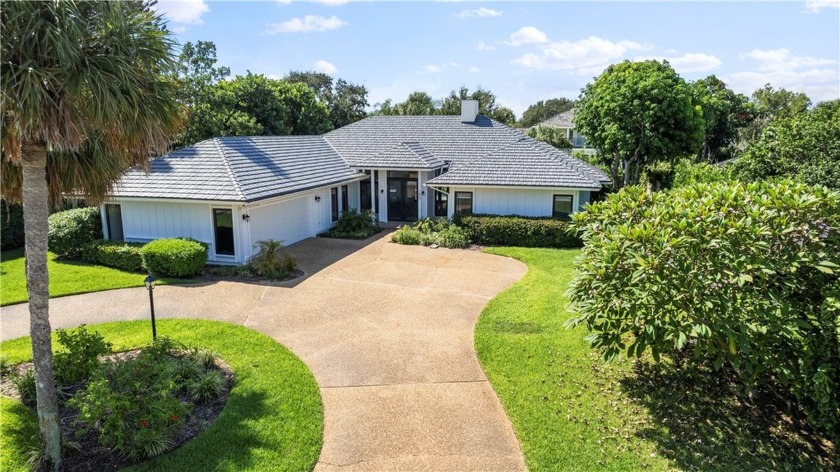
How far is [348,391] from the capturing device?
9.12 meters

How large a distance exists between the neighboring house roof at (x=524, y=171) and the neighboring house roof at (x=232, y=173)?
18.2 ft

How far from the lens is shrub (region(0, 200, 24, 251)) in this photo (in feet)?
66.2

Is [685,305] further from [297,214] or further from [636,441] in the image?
[297,214]

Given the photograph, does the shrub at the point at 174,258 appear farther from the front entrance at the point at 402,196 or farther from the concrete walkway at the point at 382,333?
the front entrance at the point at 402,196

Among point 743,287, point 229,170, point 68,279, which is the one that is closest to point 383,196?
point 229,170

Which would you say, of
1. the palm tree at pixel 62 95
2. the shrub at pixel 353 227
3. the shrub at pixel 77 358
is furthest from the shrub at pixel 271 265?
the palm tree at pixel 62 95

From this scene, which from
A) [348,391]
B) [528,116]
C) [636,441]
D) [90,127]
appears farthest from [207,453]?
[528,116]

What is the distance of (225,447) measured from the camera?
7367mm

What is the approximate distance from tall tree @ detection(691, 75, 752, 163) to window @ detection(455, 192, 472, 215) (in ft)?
79.4

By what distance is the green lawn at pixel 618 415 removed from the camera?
7.28 m

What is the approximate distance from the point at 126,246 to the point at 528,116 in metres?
93.5

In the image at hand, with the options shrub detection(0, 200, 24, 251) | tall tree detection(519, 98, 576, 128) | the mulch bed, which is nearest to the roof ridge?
shrub detection(0, 200, 24, 251)

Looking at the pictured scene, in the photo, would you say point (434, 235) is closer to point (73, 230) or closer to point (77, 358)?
point (73, 230)

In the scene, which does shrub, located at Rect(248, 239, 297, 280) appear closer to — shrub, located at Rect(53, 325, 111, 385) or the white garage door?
the white garage door
